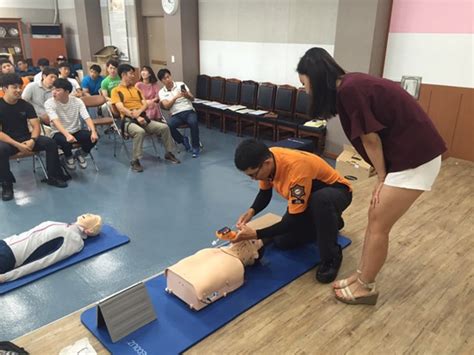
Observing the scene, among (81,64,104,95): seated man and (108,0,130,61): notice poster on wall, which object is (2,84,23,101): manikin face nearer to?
(81,64,104,95): seated man

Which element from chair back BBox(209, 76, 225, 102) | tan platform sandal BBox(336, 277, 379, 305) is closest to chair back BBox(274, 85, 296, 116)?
chair back BBox(209, 76, 225, 102)

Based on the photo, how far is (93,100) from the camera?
5.37 meters

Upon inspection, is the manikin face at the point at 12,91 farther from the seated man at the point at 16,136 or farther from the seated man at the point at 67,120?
the seated man at the point at 67,120

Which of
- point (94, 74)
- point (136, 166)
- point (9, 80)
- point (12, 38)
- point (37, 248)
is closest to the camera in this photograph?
point (37, 248)

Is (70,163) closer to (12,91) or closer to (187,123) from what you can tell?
(12,91)

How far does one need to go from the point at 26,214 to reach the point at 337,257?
110 inches

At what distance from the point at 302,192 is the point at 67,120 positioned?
329cm

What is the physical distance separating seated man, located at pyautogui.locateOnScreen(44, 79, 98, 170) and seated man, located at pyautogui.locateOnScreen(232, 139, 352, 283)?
2826 mm

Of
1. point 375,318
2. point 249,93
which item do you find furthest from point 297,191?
point 249,93

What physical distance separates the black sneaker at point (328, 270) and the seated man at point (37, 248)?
1.74m

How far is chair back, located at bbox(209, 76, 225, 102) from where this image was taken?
6607mm

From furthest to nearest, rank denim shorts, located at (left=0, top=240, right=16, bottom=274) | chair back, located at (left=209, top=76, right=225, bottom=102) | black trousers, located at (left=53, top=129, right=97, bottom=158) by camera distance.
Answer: chair back, located at (left=209, top=76, right=225, bottom=102) < black trousers, located at (left=53, top=129, right=97, bottom=158) < denim shorts, located at (left=0, top=240, right=16, bottom=274)

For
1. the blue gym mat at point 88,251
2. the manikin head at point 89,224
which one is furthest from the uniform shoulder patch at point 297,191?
the manikin head at point 89,224

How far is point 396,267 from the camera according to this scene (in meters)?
2.40
